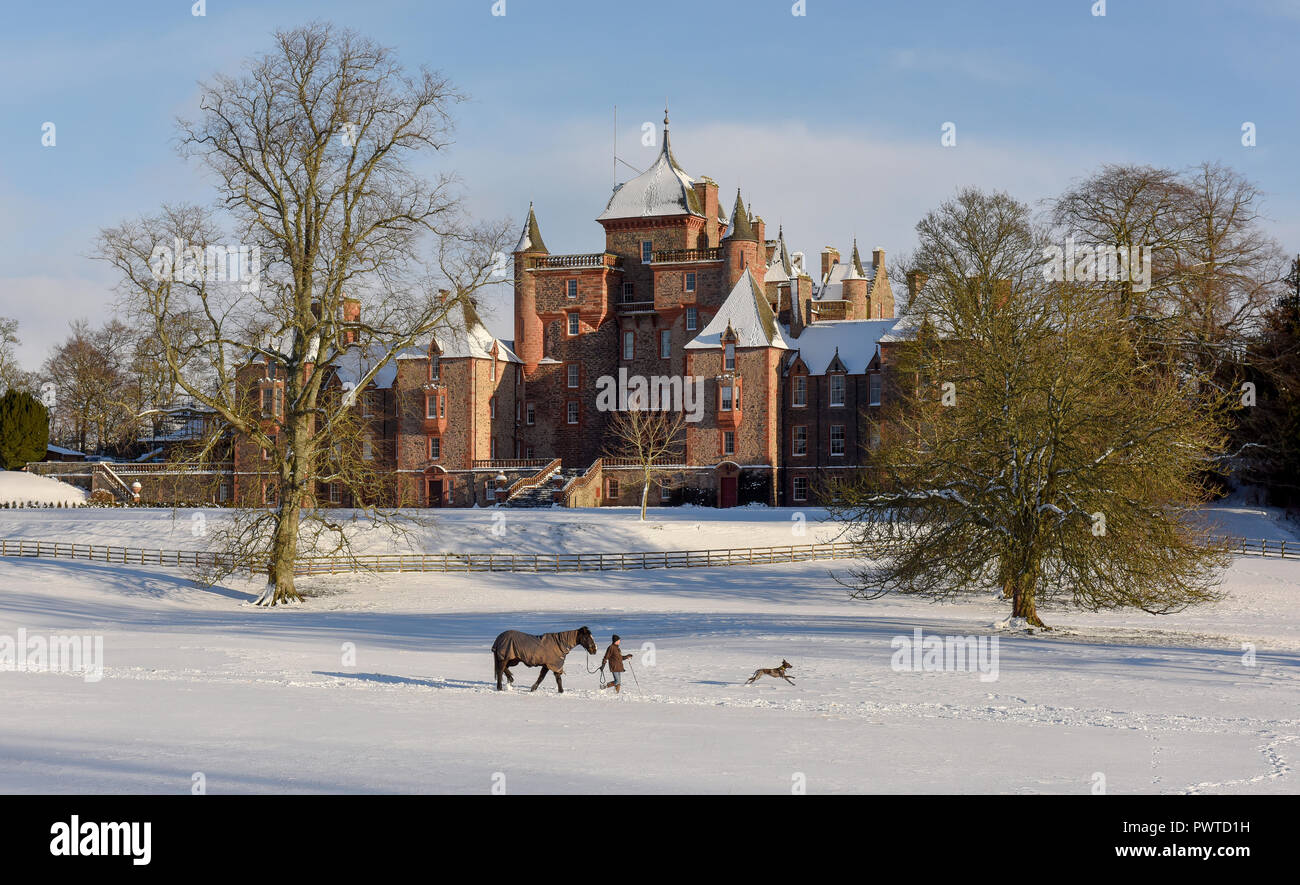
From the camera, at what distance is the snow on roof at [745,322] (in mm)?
71000

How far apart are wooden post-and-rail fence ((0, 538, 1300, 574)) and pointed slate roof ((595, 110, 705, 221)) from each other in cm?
3056

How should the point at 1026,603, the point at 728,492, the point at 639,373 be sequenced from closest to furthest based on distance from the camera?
the point at 1026,603
the point at 728,492
the point at 639,373

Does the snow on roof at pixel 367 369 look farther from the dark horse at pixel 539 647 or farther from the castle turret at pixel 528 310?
the dark horse at pixel 539 647

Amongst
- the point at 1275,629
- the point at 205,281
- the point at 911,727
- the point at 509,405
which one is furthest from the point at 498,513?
the point at 911,727

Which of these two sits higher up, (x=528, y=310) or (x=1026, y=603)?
(x=528, y=310)

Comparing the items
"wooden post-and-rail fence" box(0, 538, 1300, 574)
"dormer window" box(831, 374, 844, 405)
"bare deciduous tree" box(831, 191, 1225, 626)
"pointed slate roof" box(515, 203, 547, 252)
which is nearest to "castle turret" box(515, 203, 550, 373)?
"pointed slate roof" box(515, 203, 547, 252)

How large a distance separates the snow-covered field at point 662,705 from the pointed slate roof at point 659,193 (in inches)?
1656

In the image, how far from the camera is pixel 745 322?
7144cm

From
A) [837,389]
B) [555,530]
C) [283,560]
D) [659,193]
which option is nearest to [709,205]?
[659,193]

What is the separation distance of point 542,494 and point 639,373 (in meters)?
12.8

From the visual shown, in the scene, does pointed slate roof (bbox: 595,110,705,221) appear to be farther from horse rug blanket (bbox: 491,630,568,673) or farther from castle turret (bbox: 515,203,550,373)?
horse rug blanket (bbox: 491,630,568,673)

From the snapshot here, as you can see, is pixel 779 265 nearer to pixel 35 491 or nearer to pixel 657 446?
pixel 657 446

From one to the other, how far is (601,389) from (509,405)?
588cm

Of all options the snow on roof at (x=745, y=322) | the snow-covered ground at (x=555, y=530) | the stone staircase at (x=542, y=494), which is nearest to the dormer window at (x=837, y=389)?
the snow on roof at (x=745, y=322)
